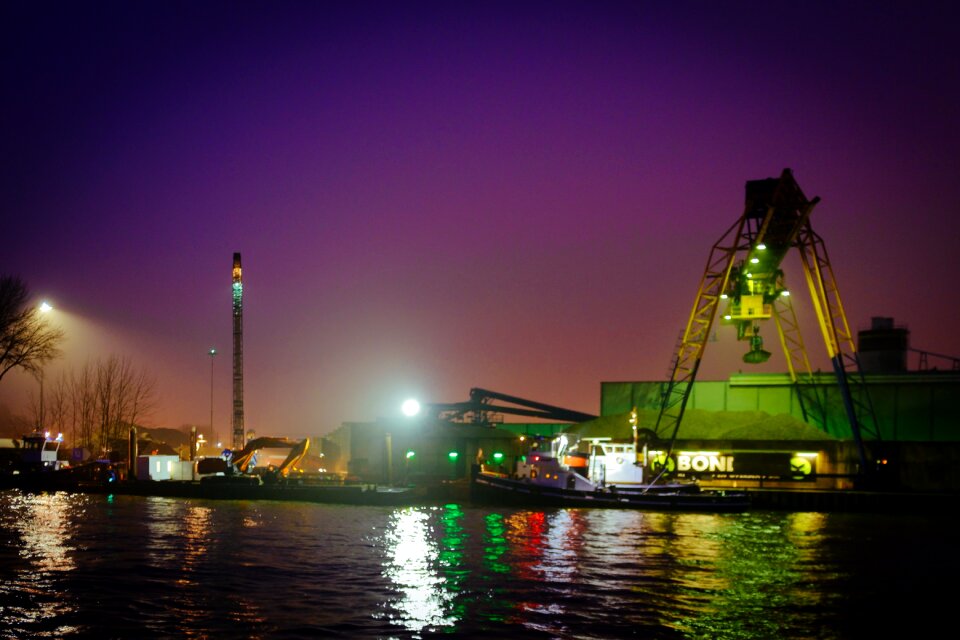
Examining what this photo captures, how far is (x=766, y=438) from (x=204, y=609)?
52.6 meters

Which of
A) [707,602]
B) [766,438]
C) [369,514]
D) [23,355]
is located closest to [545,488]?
[369,514]

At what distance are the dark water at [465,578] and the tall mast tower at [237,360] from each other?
73922 millimetres

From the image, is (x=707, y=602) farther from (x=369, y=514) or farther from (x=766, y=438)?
(x=766, y=438)

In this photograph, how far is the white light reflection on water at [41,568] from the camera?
19.9 metres

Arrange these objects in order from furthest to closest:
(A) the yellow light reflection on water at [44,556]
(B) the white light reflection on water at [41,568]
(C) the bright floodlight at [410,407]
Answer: (C) the bright floodlight at [410,407]
(A) the yellow light reflection on water at [44,556]
(B) the white light reflection on water at [41,568]

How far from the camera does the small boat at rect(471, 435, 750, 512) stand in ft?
171

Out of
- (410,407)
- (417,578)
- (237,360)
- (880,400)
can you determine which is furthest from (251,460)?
(237,360)

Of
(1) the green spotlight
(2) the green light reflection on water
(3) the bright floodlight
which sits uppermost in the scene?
(1) the green spotlight

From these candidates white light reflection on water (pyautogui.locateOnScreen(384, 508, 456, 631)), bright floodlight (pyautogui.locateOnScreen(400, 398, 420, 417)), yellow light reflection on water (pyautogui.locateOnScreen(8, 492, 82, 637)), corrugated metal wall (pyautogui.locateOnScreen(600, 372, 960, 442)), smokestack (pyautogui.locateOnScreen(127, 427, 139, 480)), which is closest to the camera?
white light reflection on water (pyautogui.locateOnScreen(384, 508, 456, 631))

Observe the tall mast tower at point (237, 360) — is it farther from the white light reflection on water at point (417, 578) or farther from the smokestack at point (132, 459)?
the white light reflection on water at point (417, 578)

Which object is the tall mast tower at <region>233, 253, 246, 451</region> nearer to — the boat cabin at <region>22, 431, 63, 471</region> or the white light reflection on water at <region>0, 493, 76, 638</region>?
the boat cabin at <region>22, 431, 63, 471</region>

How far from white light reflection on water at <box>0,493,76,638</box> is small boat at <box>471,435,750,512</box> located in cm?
2552

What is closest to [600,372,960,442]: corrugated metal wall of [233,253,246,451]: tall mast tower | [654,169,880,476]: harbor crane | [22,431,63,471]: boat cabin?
[654,169,880,476]: harbor crane

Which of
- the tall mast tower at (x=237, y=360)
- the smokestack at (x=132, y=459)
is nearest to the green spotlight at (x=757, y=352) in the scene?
the smokestack at (x=132, y=459)
